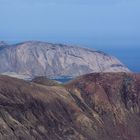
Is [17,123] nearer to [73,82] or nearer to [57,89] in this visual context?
[57,89]

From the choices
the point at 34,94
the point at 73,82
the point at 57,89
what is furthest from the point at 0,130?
the point at 73,82

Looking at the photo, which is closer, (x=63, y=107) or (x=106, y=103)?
(x=63, y=107)

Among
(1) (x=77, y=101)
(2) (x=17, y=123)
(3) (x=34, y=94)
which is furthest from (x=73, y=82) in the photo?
(2) (x=17, y=123)

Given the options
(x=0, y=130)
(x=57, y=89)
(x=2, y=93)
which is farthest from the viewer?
(x=57, y=89)

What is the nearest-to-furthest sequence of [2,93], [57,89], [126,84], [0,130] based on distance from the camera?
[0,130] < [2,93] < [57,89] < [126,84]

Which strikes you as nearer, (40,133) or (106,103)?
(40,133)

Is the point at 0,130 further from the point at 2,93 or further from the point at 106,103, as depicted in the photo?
the point at 106,103
